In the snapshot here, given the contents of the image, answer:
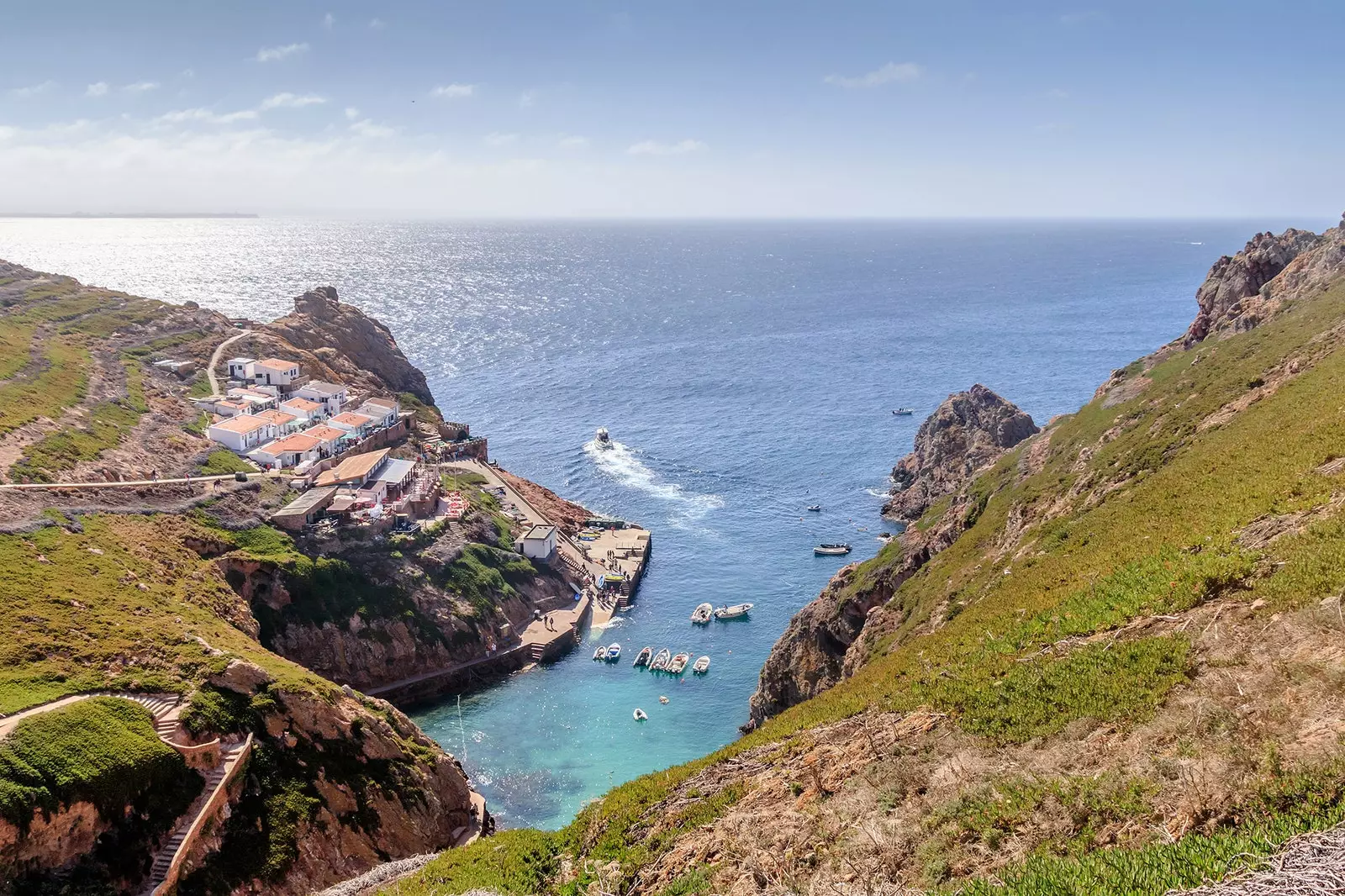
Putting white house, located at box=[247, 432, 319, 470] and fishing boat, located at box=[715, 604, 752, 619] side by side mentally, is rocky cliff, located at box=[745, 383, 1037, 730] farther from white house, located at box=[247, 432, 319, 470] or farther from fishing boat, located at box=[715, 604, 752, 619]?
white house, located at box=[247, 432, 319, 470]

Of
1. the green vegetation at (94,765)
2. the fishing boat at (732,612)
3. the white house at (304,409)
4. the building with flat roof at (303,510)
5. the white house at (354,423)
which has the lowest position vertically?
the fishing boat at (732,612)

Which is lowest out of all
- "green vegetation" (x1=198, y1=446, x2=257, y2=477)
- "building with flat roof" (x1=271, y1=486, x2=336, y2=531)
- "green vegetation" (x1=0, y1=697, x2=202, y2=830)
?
"green vegetation" (x1=0, y1=697, x2=202, y2=830)

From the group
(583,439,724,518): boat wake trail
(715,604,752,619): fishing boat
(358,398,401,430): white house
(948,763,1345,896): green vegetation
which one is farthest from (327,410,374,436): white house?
(948,763,1345,896): green vegetation

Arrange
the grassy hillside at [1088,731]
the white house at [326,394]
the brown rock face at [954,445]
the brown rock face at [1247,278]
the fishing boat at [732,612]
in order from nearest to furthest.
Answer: the grassy hillside at [1088,731]
the brown rock face at [1247,278]
the fishing boat at [732,612]
the white house at [326,394]
the brown rock face at [954,445]

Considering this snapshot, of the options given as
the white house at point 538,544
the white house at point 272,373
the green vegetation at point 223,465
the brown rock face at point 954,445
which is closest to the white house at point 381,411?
the white house at point 272,373

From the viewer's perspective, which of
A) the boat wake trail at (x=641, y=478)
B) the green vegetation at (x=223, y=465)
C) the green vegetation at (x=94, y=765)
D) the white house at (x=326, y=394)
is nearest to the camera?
the green vegetation at (x=94, y=765)

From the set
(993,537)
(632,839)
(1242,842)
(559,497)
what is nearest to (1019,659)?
(1242,842)

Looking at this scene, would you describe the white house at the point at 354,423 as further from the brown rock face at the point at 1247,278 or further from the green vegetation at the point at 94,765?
the brown rock face at the point at 1247,278

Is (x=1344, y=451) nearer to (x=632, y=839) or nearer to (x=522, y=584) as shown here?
(x=632, y=839)
